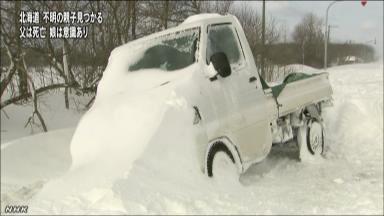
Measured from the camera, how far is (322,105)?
965 cm

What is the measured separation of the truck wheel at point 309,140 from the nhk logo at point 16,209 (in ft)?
15.1

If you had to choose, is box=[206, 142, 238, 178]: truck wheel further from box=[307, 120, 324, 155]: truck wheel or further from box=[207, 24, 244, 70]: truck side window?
box=[307, 120, 324, 155]: truck wheel

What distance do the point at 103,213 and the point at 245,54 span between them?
3499 millimetres

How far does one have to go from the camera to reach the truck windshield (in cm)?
675

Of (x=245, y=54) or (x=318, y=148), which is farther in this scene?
(x=318, y=148)

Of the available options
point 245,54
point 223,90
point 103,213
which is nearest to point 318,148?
point 245,54

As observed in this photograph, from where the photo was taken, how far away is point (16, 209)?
549 cm

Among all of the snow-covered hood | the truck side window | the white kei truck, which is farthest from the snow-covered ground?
the truck side window

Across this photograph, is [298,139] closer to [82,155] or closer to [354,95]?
[82,155]

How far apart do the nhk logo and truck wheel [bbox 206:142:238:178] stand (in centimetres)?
191

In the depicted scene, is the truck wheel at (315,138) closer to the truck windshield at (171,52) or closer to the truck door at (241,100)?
the truck door at (241,100)
